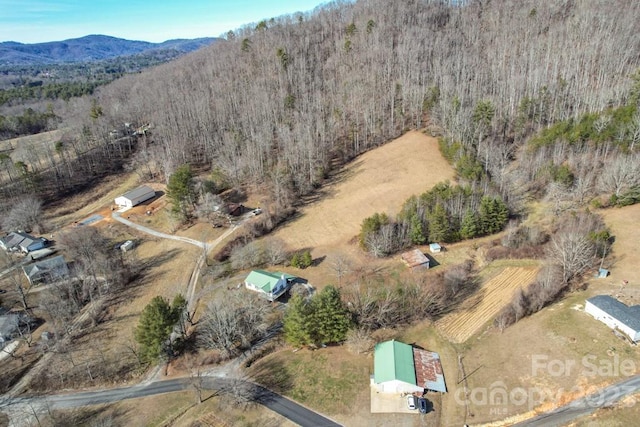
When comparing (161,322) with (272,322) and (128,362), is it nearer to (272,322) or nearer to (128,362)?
(128,362)

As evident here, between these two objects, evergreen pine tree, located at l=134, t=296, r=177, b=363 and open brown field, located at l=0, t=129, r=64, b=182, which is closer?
evergreen pine tree, located at l=134, t=296, r=177, b=363

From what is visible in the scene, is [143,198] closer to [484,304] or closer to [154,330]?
[154,330]

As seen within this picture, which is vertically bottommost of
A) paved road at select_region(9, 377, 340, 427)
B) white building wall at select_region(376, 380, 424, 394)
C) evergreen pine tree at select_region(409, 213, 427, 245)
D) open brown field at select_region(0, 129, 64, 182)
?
paved road at select_region(9, 377, 340, 427)

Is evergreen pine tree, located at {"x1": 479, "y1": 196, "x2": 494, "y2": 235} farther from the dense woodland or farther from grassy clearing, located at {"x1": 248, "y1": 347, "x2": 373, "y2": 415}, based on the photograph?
grassy clearing, located at {"x1": 248, "y1": 347, "x2": 373, "y2": 415}

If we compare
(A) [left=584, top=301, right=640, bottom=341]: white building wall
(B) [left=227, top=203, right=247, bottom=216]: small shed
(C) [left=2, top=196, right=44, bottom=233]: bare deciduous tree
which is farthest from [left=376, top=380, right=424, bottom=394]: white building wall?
(C) [left=2, top=196, right=44, bottom=233]: bare deciduous tree

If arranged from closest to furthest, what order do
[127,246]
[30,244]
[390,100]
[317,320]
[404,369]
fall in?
[404,369] < [317,320] < [30,244] < [127,246] < [390,100]

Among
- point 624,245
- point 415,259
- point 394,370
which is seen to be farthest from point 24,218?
point 624,245
